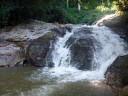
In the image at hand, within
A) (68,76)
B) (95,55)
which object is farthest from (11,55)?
(95,55)

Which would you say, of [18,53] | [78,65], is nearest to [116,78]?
[78,65]

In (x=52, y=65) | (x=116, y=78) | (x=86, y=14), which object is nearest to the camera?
(x=116, y=78)

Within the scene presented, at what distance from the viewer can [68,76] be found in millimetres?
6367

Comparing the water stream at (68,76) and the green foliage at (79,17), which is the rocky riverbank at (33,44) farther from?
the green foliage at (79,17)

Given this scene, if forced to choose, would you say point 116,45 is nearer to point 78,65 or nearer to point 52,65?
point 78,65

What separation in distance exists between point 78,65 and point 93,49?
117cm

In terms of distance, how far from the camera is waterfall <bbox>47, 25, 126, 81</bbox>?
22.0 feet

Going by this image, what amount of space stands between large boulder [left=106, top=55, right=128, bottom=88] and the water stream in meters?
0.33

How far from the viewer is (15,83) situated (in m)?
5.55

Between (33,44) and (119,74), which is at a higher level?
(33,44)

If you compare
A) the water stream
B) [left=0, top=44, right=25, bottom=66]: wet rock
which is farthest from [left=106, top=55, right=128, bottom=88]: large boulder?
[left=0, top=44, right=25, bottom=66]: wet rock

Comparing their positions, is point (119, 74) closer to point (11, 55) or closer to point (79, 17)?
point (11, 55)

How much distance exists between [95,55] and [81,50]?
0.75 m

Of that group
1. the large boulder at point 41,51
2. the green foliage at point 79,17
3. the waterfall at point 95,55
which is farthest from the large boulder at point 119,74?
the green foliage at point 79,17
